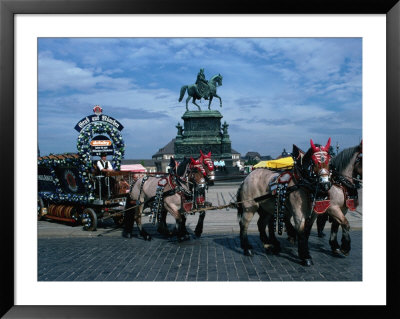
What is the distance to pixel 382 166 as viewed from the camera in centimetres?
419

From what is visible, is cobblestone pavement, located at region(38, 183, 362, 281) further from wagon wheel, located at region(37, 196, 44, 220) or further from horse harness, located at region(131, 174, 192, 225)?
wagon wheel, located at region(37, 196, 44, 220)

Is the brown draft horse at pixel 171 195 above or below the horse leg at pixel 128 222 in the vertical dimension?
above

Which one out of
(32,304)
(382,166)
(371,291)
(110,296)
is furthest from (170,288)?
(382,166)

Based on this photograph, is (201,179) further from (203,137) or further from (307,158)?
(203,137)

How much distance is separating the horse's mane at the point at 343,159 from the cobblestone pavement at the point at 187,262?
1.80 meters

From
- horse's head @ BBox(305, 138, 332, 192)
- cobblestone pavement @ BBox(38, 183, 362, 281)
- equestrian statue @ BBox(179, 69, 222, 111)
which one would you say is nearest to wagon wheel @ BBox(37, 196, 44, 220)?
cobblestone pavement @ BBox(38, 183, 362, 281)

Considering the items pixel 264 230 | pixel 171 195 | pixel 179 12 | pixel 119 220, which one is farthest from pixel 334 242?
pixel 119 220

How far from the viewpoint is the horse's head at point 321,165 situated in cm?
528

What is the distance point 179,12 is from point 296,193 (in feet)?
A: 12.1

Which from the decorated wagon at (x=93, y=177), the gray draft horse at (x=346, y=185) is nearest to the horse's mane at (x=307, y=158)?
the gray draft horse at (x=346, y=185)

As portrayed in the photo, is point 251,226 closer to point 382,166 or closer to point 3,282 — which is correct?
point 382,166

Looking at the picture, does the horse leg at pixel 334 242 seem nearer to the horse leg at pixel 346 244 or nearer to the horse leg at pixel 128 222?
the horse leg at pixel 346 244

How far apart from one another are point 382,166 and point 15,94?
484 centimetres

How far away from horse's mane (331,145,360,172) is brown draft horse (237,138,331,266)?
1222 millimetres
